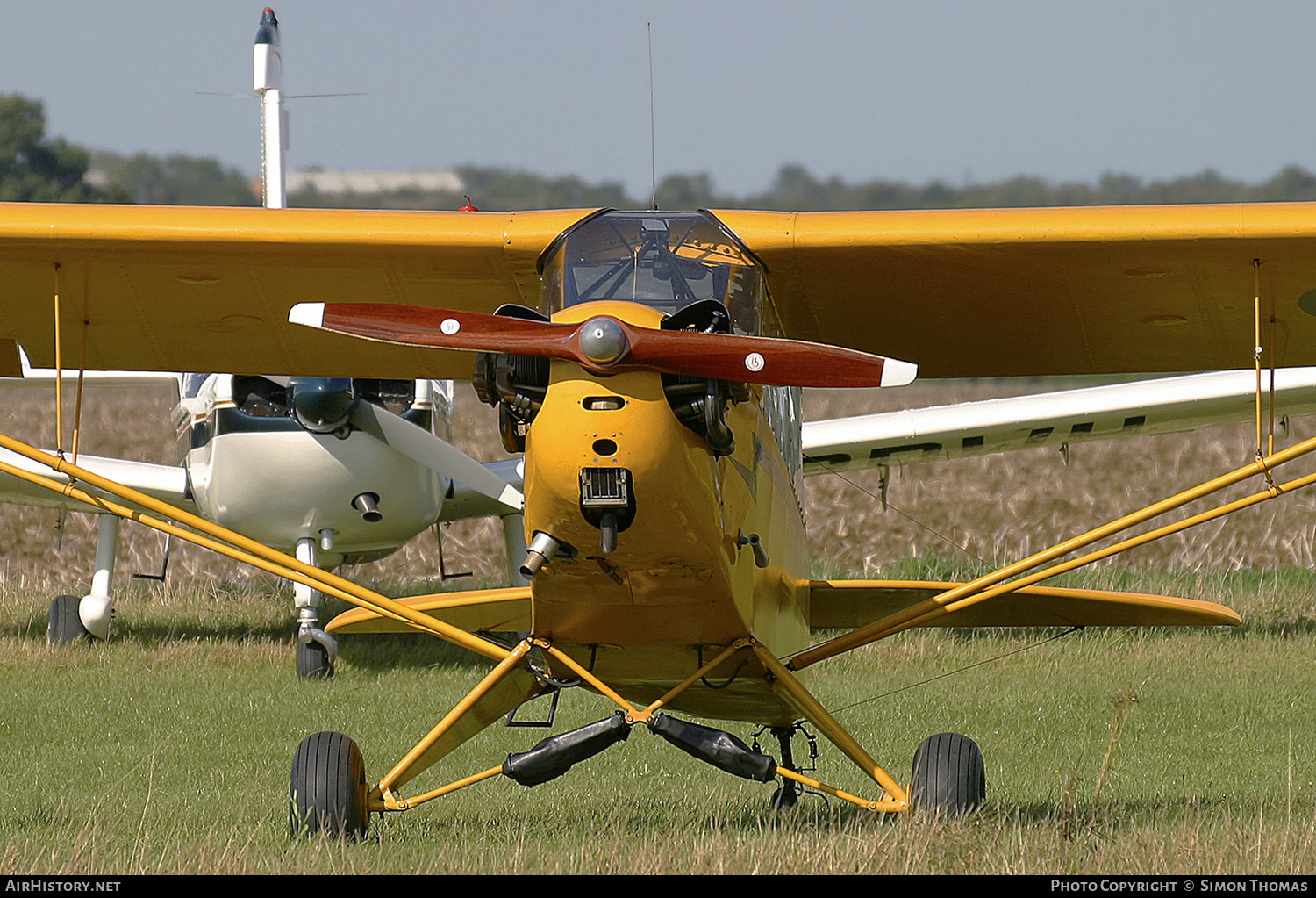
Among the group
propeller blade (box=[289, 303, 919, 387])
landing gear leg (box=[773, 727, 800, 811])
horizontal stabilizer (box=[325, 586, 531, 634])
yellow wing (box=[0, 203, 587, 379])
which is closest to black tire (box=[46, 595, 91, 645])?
yellow wing (box=[0, 203, 587, 379])

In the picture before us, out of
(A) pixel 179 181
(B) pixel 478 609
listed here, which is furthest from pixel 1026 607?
(A) pixel 179 181

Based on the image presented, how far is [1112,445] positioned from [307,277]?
20478mm

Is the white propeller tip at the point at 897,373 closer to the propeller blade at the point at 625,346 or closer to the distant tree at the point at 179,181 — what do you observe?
the propeller blade at the point at 625,346

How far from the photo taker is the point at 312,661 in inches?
436

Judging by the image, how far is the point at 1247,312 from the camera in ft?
22.2

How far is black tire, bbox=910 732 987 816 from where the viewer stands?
5730 mm

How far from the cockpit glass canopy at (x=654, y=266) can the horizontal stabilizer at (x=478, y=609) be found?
1.63 meters

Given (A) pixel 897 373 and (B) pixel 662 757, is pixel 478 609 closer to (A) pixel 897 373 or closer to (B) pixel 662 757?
(B) pixel 662 757

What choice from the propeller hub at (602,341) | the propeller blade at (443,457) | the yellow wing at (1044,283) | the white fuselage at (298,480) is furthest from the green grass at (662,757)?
the yellow wing at (1044,283)

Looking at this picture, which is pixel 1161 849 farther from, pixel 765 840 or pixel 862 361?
pixel 862 361

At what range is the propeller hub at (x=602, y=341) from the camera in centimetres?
455

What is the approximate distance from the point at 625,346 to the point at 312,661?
7.16 meters

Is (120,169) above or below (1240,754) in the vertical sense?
above

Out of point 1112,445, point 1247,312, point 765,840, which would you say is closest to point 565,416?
point 765,840
